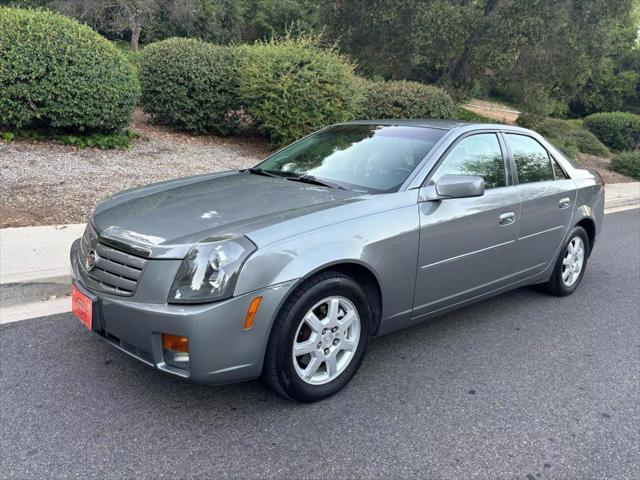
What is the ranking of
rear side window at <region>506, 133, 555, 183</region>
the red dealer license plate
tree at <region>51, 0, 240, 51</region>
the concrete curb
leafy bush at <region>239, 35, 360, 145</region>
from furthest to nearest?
1. tree at <region>51, 0, 240, 51</region>
2. leafy bush at <region>239, 35, 360, 145</region>
3. rear side window at <region>506, 133, 555, 183</region>
4. the concrete curb
5. the red dealer license plate

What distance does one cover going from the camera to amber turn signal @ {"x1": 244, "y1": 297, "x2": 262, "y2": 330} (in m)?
2.59

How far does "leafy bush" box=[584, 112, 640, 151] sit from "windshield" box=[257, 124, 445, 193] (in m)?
18.7

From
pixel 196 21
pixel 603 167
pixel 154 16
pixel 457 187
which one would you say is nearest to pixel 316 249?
pixel 457 187

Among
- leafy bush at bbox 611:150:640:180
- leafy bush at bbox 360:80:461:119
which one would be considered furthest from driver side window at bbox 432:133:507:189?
leafy bush at bbox 611:150:640:180

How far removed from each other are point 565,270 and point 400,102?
7043 mm

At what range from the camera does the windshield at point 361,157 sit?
359 centimetres

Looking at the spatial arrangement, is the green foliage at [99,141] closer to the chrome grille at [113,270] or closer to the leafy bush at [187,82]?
the leafy bush at [187,82]

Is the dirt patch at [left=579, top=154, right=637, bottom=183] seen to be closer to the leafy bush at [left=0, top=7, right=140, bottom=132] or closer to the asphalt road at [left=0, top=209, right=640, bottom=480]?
the leafy bush at [left=0, top=7, right=140, bottom=132]

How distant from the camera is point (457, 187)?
3.35m

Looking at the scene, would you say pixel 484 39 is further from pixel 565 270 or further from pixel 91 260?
pixel 91 260

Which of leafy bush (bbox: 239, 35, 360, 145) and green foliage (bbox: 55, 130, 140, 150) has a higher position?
leafy bush (bbox: 239, 35, 360, 145)

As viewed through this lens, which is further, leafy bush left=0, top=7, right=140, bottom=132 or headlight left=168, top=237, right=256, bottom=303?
leafy bush left=0, top=7, right=140, bottom=132

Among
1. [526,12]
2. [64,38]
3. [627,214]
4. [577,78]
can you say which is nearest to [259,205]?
[64,38]

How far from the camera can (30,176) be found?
271 inches
